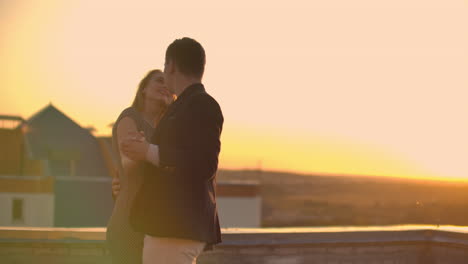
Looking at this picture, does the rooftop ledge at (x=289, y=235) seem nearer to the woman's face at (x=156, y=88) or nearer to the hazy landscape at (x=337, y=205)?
the woman's face at (x=156, y=88)

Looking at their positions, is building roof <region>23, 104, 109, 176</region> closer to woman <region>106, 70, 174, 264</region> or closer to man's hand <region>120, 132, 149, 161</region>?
woman <region>106, 70, 174, 264</region>

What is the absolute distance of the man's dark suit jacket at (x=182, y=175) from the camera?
337 centimetres

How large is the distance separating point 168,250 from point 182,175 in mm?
366

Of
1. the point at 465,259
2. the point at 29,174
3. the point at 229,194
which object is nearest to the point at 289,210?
the point at 229,194

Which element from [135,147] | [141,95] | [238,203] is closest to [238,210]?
[238,203]

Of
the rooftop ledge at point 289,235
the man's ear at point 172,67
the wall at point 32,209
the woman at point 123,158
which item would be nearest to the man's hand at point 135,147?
the man's ear at point 172,67

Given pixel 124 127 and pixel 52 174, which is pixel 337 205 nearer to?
pixel 52 174

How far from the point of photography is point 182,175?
3373 mm

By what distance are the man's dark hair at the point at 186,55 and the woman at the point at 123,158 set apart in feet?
2.41

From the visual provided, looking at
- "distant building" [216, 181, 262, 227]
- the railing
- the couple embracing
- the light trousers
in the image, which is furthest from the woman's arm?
"distant building" [216, 181, 262, 227]

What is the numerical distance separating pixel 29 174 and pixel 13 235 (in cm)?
4291

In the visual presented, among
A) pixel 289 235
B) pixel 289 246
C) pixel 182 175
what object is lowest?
pixel 289 246

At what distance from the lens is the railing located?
608 cm

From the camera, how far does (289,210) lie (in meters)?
104
